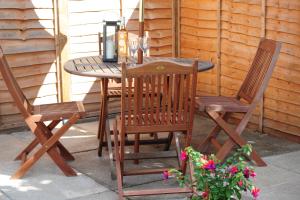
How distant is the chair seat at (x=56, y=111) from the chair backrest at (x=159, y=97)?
0.64 metres

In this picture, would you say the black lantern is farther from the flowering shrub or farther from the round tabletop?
the flowering shrub

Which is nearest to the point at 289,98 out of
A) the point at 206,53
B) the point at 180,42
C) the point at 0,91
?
the point at 206,53

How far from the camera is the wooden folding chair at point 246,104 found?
4.85m

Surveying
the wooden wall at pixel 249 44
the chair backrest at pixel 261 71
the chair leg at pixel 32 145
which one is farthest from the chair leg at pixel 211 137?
the chair leg at pixel 32 145

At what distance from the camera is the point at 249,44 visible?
20.2 feet

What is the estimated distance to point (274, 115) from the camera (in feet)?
19.6

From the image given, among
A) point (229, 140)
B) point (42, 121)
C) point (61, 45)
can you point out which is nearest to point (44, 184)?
point (42, 121)

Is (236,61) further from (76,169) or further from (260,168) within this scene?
(76,169)

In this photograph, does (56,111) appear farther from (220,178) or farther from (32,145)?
(220,178)

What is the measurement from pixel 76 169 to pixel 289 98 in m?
2.19

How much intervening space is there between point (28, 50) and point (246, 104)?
98.9 inches

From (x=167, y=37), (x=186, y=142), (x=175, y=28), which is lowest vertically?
(x=186, y=142)

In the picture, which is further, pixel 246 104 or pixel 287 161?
pixel 287 161

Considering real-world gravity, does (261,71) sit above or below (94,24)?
below
